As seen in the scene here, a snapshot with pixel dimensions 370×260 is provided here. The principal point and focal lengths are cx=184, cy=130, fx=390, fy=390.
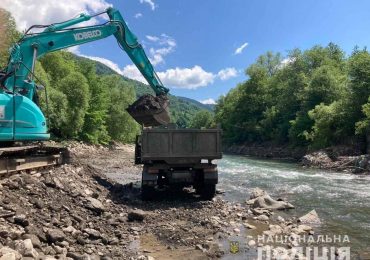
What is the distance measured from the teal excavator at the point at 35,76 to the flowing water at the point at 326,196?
15.7ft

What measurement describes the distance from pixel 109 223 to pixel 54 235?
2121 mm

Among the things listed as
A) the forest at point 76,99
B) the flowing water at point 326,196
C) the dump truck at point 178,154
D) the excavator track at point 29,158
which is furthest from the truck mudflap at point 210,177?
the forest at point 76,99

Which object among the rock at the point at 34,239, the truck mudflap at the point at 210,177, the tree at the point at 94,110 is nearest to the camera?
the rock at the point at 34,239

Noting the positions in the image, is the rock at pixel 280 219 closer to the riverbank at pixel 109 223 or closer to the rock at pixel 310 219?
the riverbank at pixel 109 223

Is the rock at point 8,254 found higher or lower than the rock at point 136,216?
higher

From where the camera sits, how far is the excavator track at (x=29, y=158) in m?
10.3

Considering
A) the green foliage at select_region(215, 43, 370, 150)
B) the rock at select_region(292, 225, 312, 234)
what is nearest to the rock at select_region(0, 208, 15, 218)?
the rock at select_region(292, 225, 312, 234)

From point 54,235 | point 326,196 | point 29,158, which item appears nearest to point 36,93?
point 29,158

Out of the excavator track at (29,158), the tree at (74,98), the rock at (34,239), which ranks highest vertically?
the tree at (74,98)

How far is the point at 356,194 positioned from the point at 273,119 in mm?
44723

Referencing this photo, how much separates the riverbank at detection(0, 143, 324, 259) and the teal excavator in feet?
4.92

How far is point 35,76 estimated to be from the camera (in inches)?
478

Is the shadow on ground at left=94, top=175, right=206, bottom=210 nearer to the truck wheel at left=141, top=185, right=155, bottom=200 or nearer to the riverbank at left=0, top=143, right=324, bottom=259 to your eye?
the riverbank at left=0, top=143, right=324, bottom=259

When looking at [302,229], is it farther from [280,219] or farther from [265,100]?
[265,100]
